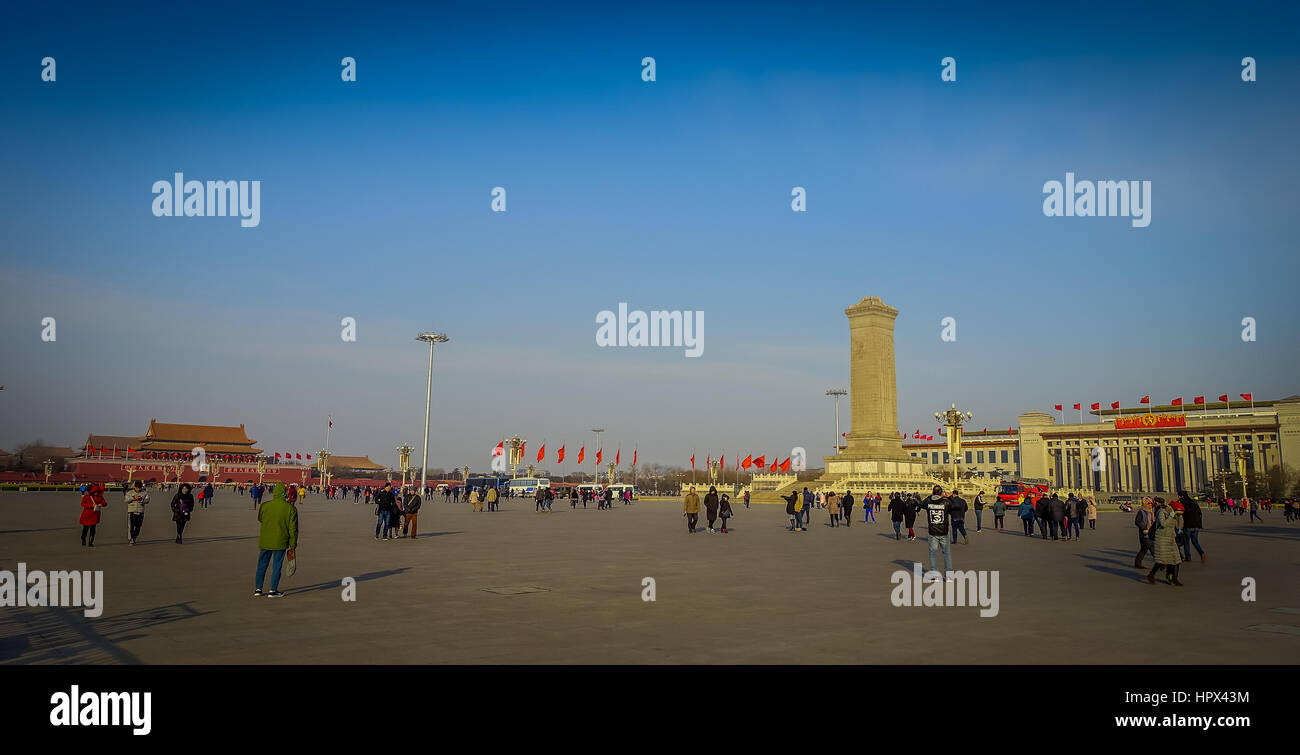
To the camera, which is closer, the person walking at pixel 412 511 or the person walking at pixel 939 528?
the person walking at pixel 939 528

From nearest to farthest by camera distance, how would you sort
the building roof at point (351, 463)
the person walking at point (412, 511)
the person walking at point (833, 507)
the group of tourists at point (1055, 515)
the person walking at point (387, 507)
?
the person walking at point (387, 507)
the person walking at point (412, 511)
the group of tourists at point (1055, 515)
the person walking at point (833, 507)
the building roof at point (351, 463)

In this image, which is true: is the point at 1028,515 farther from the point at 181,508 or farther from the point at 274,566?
the point at 181,508

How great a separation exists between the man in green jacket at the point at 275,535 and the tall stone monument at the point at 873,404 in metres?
61.8

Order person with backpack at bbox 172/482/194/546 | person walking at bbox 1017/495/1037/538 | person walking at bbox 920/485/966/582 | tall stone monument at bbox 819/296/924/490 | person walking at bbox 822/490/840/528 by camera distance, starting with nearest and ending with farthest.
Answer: person walking at bbox 920/485/966/582 < person with backpack at bbox 172/482/194/546 < person walking at bbox 1017/495/1037/538 < person walking at bbox 822/490/840/528 < tall stone monument at bbox 819/296/924/490

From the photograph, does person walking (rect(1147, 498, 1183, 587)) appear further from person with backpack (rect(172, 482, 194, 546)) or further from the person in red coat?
the person in red coat

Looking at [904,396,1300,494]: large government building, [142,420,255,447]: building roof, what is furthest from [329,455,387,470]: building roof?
[904,396,1300,494]: large government building

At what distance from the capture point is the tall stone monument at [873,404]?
229ft

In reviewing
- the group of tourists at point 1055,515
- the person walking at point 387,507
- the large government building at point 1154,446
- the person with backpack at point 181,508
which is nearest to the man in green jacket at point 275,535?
the person with backpack at point 181,508

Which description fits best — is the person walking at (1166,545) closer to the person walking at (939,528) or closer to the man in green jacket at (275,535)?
the person walking at (939,528)

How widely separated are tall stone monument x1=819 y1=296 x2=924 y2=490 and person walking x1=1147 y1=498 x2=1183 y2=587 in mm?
55824

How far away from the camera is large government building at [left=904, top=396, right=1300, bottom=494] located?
106 meters

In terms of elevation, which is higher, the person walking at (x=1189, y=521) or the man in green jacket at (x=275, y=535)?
the man in green jacket at (x=275, y=535)
